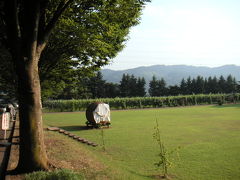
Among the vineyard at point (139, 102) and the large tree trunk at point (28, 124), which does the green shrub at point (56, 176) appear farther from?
the vineyard at point (139, 102)

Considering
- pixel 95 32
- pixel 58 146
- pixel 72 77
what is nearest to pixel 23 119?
pixel 58 146

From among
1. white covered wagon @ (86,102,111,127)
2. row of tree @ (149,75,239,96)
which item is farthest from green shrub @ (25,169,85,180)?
row of tree @ (149,75,239,96)

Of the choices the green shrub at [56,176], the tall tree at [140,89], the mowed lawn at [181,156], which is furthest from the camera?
the tall tree at [140,89]

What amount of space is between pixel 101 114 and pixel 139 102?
1364 inches

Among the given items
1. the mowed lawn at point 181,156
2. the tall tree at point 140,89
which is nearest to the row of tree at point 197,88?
the tall tree at point 140,89

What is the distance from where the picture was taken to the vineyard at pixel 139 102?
4644 cm

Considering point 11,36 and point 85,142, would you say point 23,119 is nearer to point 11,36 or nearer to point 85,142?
point 11,36

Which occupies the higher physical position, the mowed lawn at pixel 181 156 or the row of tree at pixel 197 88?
the row of tree at pixel 197 88

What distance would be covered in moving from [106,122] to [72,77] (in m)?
4.52

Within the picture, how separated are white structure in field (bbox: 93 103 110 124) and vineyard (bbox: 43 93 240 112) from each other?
26951 millimetres

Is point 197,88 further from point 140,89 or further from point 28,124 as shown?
point 28,124

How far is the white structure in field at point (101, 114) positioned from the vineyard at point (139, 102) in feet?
88.4

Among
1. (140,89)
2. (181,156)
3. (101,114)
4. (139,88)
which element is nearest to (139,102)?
(101,114)

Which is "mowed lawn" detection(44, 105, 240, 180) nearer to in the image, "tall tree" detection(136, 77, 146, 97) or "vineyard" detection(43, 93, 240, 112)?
"vineyard" detection(43, 93, 240, 112)
